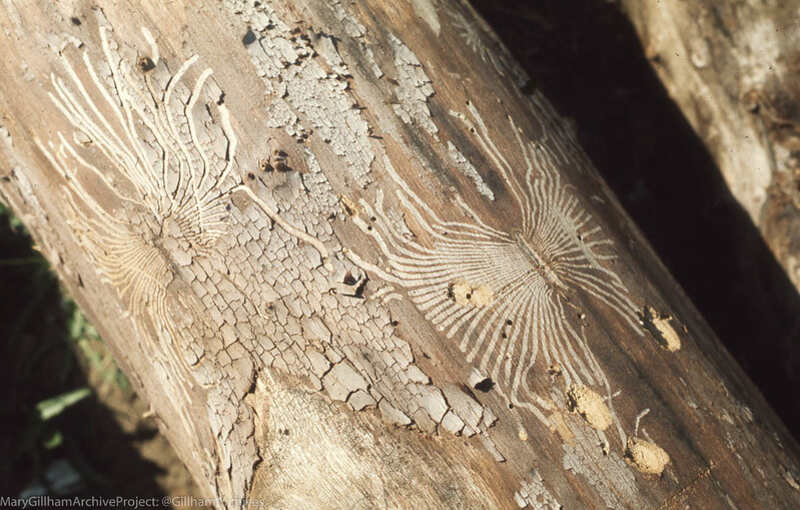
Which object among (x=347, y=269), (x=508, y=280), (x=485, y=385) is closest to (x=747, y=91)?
(x=508, y=280)

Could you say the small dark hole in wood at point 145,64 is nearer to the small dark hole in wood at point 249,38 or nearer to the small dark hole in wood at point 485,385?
the small dark hole in wood at point 249,38

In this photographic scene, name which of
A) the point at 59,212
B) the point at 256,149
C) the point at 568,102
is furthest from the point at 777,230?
the point at 59,212

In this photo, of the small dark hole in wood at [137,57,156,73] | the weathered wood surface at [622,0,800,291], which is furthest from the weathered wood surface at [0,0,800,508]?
the weathered wood surface at [622,0,800,291]

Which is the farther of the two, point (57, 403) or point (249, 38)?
point (57, 403)

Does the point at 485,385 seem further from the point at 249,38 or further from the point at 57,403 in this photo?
the point at 57,403

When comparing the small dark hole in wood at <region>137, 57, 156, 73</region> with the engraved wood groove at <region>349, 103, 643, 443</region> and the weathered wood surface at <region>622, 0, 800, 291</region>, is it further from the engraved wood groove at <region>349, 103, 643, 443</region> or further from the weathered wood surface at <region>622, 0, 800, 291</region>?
the weathered wood surface at <region>622, 0, 800, 291</region>

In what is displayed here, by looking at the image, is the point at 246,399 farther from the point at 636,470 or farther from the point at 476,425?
the point at 636,470
